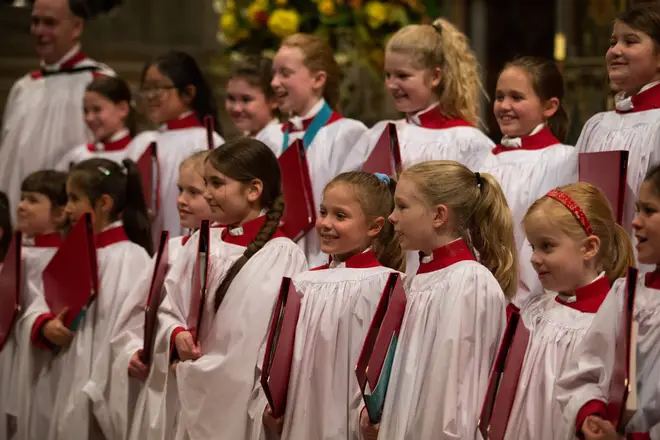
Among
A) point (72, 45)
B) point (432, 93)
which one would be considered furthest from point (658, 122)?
point (72, 45)

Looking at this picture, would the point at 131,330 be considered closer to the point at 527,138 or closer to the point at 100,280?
the point at 100,280

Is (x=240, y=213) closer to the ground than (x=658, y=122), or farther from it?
closer to the ground

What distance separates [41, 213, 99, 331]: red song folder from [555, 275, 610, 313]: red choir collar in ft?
7.34

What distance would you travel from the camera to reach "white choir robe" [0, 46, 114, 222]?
22.4 feet

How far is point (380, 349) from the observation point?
373cm

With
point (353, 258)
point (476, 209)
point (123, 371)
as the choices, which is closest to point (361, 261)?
point (353, 258)

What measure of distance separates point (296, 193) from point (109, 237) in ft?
3.06

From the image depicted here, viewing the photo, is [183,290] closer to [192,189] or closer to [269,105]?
[192,189]

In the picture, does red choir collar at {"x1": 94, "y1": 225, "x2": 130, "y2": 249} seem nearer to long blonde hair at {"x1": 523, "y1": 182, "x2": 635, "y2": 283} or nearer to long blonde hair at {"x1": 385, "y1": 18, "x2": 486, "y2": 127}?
long blonde hair at {"x1": 385, "y1": 18, "x2": 486, "y2": 127}

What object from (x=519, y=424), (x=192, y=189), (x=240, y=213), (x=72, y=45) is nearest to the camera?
(x=519, y=424)

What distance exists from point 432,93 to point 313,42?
29.1 inches

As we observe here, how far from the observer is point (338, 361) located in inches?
161

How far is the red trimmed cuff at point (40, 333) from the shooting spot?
5180 mm

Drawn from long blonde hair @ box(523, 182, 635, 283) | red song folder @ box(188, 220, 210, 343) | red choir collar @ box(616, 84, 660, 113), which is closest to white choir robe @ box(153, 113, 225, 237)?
red song folder @ box(188, 220, 210, 343)
